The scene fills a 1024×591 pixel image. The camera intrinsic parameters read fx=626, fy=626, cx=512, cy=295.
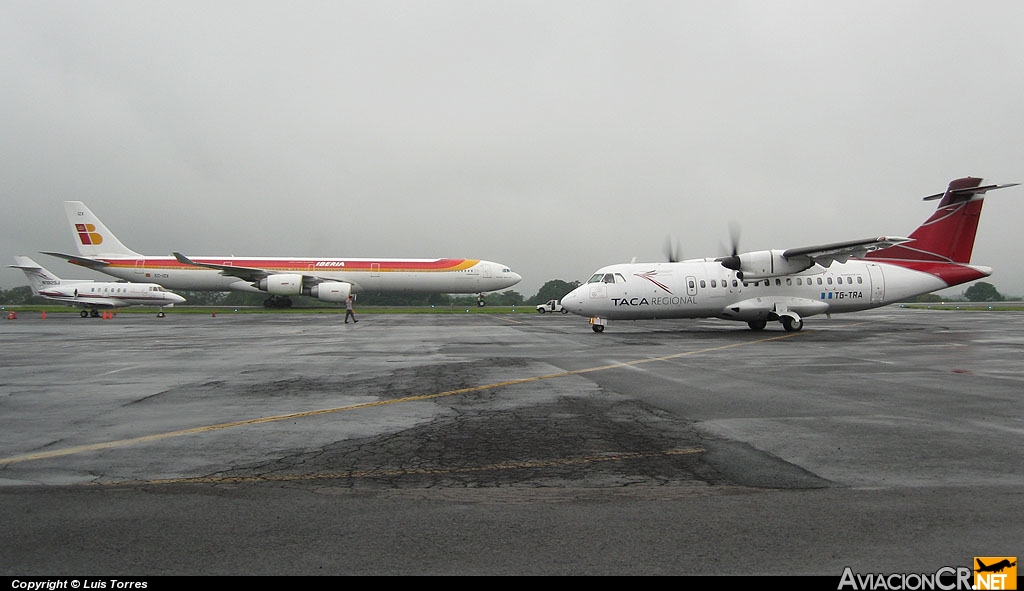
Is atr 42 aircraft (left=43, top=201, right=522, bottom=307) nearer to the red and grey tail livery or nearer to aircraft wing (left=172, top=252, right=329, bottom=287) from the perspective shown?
aircraft wing (left=172, top=252, right=329, bottom=287)

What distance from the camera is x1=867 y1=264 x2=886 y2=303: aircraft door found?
26.1 meters

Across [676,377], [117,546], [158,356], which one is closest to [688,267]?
[676,377]

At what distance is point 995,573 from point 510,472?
332 centimetres

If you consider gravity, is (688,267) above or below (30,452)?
above

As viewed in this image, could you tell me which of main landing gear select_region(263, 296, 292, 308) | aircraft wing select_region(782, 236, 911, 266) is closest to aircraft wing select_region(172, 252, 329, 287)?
main landing gear select_region(263, 296, 292, 308)

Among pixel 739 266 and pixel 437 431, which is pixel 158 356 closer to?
pixel 437 431

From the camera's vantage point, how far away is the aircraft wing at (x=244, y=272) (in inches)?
1871

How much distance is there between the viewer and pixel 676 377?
1187cm

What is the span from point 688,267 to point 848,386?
15.4m

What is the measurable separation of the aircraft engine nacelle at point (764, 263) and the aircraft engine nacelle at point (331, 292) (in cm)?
3002

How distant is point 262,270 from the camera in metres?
49.3

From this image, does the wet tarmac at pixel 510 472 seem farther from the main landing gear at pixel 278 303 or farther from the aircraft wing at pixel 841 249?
the main landing gear at pixel 278 303

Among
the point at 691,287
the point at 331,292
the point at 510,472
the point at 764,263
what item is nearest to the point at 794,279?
the point at 764,263

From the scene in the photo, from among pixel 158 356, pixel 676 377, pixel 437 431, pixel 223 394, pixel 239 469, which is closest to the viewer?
pixel 239 469
